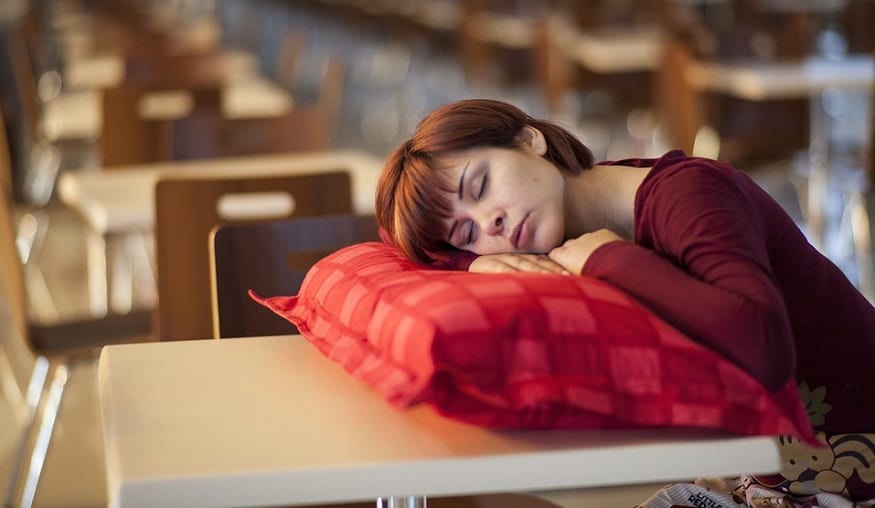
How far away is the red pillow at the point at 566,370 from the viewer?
1150 mm

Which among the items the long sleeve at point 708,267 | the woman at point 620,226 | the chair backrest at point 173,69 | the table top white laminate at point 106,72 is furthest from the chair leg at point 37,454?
the table top white laminate at point 106,72

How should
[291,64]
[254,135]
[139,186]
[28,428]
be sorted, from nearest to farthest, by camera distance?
[28,428]
[139,186]
[254,135]
[291,64]

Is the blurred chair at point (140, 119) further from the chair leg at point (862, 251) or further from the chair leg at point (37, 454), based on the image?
the chair leg at point (862, 251)

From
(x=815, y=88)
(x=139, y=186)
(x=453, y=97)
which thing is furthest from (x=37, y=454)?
(x=453, y=97)

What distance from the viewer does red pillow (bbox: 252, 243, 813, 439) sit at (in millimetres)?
1150

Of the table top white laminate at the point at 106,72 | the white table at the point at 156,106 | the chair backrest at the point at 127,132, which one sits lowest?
the table top white laminate at the point at 106,72

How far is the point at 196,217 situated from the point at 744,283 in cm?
150

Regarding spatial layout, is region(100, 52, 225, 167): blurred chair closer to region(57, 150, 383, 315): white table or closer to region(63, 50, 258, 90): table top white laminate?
region(57, 150, 383, 315): white table

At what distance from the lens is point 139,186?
318cm

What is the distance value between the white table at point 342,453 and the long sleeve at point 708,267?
0.09 meters

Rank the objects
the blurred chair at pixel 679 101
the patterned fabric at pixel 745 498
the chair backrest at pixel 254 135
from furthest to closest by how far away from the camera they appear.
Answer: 1. the blurred chair at pixel 679 101
2. the chair backrest at pixel 254 135
3. the patterned fabric at pixel 745 498

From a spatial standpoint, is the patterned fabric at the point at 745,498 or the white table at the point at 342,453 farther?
the patterned fabric at the point at 745,498

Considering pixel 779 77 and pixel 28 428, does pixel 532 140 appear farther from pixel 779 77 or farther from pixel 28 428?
pixel 779 77

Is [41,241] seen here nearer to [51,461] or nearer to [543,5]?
[51,461]
